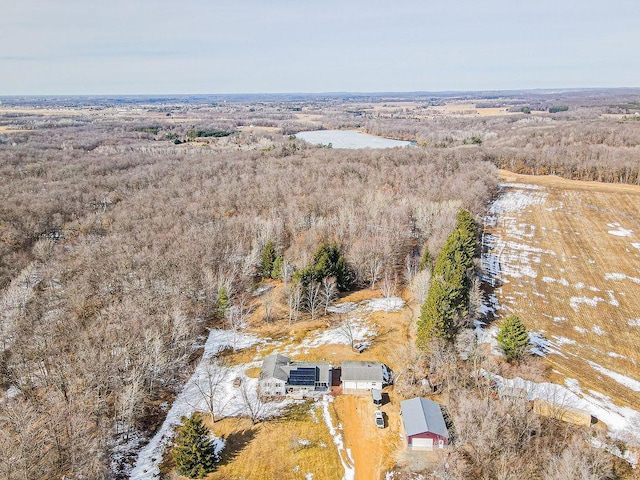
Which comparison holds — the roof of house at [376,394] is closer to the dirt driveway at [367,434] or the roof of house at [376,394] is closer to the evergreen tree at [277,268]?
the dirt driveway at [367,434]

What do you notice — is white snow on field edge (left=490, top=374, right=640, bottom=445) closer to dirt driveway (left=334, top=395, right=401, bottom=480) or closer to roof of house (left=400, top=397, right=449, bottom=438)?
roof of house (left=400, top=397, right=449, bottom=438)

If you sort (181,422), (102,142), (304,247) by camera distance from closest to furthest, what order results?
(181,422)
(304,247)
(102,142)

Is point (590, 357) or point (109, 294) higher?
point (109, 294)

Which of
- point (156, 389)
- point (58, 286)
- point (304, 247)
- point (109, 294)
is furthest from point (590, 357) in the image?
point (58, 286)

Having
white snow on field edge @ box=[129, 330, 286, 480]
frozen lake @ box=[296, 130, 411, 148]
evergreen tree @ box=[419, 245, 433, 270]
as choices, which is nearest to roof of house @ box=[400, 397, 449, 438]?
white snow on field edge @ box=[129, 330, 286, 480]

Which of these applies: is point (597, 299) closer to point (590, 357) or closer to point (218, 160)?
point (590, 357)

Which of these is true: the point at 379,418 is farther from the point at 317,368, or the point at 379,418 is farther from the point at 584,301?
the point at 584,301
